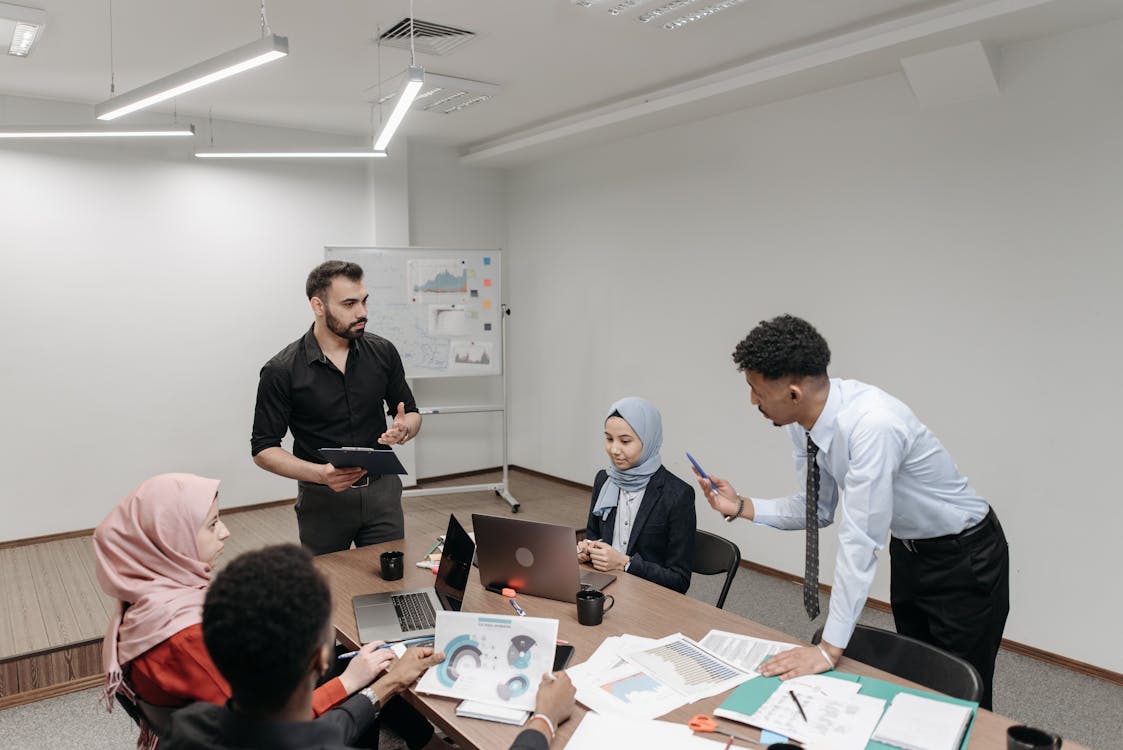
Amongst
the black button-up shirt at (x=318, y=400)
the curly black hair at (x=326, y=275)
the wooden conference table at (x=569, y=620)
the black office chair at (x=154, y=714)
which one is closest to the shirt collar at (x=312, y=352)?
the black button-up shirt at (x=318, y=400)

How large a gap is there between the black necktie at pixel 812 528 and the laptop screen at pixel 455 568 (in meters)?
0.97

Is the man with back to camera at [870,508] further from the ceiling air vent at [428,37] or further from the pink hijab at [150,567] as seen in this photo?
the ceiling air vent at [428,37]

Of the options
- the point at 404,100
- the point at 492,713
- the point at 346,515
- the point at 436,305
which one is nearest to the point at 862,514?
the point at 492,713

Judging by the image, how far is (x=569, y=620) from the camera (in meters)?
2.06

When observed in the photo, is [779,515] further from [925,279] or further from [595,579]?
[925,279]

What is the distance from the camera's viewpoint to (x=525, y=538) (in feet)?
7.16

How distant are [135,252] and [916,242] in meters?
4.95

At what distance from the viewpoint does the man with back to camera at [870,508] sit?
1806 mm

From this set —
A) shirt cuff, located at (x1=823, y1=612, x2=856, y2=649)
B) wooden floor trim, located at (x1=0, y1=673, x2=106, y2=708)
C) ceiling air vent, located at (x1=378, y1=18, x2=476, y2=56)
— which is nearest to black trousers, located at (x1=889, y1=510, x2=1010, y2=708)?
shirt cuff, located at (x1=823, y1=612, x2=856, y2=649)

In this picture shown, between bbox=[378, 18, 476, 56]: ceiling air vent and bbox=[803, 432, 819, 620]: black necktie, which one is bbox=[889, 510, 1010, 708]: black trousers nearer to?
bbox=[803, 432, 819, 620]: black necktie

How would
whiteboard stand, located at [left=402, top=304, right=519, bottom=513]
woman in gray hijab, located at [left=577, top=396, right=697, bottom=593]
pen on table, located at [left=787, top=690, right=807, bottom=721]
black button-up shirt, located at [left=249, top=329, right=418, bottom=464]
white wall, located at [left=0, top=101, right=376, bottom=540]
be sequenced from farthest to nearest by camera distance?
whiteboard stand, located at [left=402, top=304, right=519, bottom=513], white wall, located at [left=0, top=101, right=376, bottom=540], black button-up shirt, located at [left=249, top=329, right=418, bottom=464], woman in gray hijab, located at [left=577, top=396, right=697, bottom=593], pen on table, located at [left=787, top=690, right=807, bottom=721]

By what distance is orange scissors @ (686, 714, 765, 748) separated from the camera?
59.1 inches

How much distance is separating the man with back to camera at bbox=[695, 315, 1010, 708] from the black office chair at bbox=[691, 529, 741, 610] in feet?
1.06

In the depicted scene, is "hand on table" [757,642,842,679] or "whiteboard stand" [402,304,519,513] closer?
"hand on table" [757,642,842,679]
